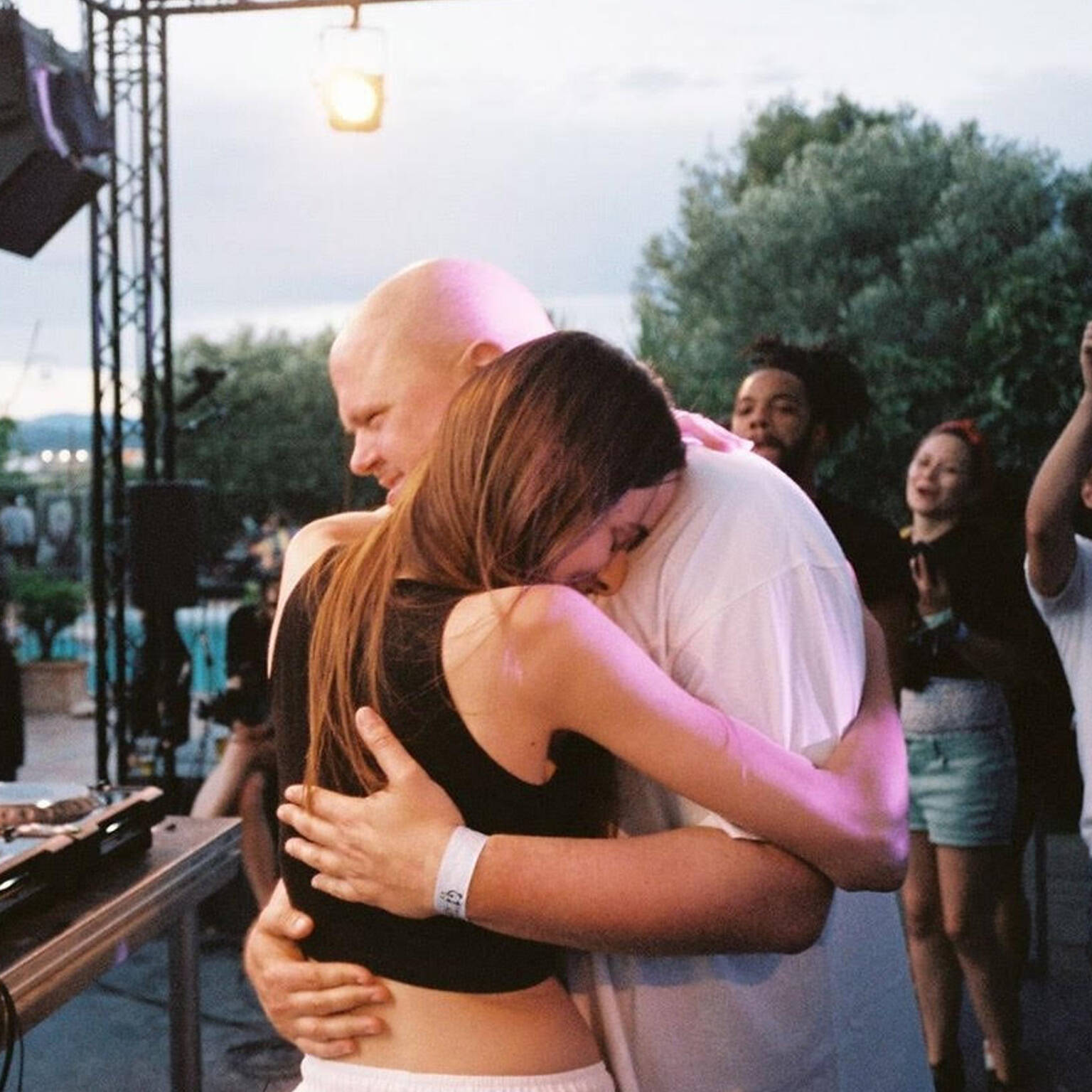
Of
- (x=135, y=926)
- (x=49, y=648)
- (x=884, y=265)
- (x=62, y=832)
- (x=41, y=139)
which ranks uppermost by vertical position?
(x=884, y=265)

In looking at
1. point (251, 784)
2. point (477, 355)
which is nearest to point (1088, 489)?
point (477, 355)

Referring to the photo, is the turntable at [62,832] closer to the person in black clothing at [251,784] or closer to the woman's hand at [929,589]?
the woman's hand at [929,589]

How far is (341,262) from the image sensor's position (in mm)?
45500

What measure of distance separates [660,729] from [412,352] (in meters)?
0.49

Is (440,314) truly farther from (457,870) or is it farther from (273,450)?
(273,450)

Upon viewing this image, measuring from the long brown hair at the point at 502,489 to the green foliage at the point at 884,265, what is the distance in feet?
44.9

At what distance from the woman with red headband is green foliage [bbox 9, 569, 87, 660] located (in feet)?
31.6

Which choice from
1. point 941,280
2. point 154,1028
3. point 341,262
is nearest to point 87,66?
point 154,1028

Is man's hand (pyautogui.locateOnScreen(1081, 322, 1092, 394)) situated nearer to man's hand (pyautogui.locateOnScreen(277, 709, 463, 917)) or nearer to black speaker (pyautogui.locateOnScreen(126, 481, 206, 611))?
man's hand (pyautogui.locateOnScreen(277, 709, 463, 917))

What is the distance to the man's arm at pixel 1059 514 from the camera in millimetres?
2426

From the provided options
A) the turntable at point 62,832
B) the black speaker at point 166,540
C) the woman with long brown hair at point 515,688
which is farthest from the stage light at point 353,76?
the woman with long brown hair at point 515,688

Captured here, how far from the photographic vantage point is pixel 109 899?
1.87 metres

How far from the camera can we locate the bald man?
1.12 m

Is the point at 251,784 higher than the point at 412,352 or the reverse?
→ the reverse
